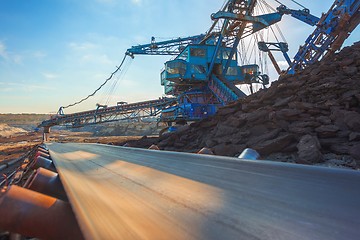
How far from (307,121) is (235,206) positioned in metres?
5.77

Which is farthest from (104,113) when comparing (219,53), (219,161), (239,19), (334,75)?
(219,161)

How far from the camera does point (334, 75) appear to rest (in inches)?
265

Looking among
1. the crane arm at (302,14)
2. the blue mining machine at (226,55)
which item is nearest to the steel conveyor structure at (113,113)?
the blue mining machine at (226,55)

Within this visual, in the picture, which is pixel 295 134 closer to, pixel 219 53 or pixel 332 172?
pixel 332 172

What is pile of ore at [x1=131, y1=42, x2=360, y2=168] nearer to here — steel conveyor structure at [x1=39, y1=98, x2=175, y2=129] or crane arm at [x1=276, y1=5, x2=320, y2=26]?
crane arm at [x1=276, y1=5, x2=320, y2=26]

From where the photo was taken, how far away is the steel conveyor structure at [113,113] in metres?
28.6

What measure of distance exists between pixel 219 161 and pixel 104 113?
95.1ft

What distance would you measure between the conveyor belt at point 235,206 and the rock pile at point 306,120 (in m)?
4.06

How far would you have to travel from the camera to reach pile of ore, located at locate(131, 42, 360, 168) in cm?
488

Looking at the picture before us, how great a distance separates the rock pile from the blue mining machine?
26.3ft

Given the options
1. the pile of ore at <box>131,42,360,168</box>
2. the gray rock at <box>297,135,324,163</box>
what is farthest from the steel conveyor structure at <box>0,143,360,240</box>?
the pile of ore at <box>131,42,360,168</box>

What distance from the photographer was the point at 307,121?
5.84 m

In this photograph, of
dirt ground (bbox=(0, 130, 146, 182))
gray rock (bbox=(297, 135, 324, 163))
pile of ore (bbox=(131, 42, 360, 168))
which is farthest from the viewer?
dirt ground (bbox=(0, 130, 146, 182))

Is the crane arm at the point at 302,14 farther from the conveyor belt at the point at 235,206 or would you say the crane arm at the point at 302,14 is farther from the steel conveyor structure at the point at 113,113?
the conveyor belt at the point at 235,206
